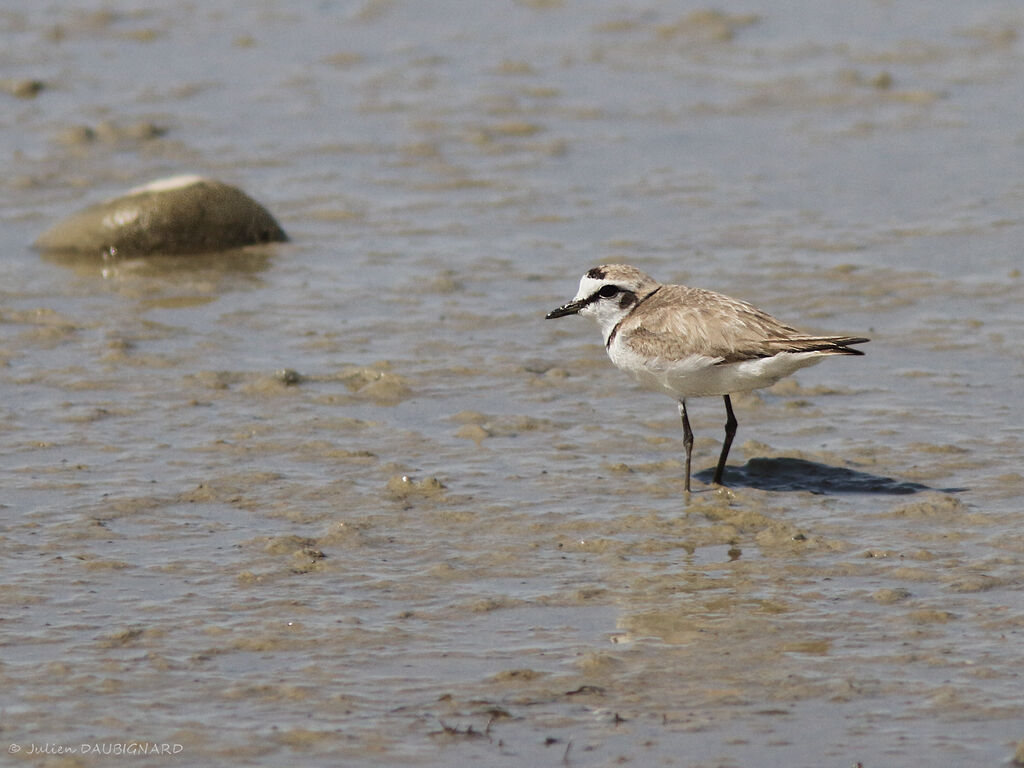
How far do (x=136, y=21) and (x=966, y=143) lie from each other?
33.1 ft

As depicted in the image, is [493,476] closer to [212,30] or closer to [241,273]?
[241,273]

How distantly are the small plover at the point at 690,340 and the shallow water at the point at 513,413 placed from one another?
1.95ft

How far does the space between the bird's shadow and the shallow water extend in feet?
0.08

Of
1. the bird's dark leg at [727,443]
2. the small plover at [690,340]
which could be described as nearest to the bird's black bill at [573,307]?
the small plover at [690,340]

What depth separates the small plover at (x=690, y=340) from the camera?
8.24 m

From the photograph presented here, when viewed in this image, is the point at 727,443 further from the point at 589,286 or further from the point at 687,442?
the point at 589,286

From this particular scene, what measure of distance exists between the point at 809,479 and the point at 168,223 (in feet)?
20.3

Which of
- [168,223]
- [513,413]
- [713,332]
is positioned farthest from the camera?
[168,223]

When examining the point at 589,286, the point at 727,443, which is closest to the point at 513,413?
the point at 589,286

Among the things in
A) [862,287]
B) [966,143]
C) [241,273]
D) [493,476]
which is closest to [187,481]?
[493,476]

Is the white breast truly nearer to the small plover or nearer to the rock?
the small plover

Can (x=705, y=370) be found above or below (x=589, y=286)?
below

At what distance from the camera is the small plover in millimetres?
8242

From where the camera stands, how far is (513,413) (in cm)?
966
